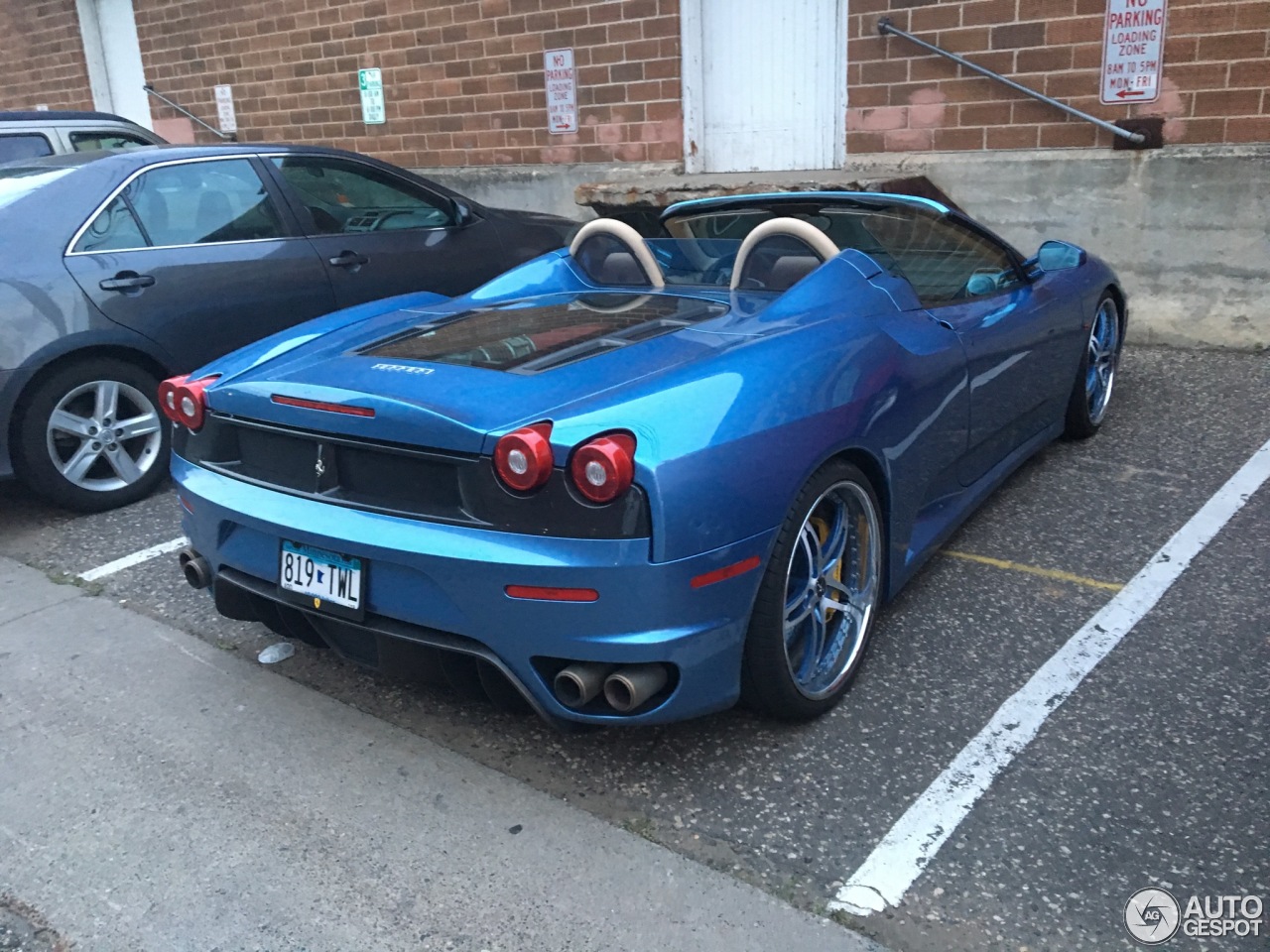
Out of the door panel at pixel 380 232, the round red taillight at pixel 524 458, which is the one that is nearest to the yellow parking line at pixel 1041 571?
the round red taillight at pixel 524 458

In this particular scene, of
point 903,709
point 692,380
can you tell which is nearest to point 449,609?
point 692,380

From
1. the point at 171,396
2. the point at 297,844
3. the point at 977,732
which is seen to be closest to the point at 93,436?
the point at 171,396

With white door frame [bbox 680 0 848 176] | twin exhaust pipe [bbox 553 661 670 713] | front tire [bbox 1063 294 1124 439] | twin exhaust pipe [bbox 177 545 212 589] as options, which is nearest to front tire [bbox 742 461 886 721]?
twin exhaust pipe [bbox 553 661 670 713]

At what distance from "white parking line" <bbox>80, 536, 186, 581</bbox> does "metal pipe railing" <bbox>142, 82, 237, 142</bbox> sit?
32.1 feet

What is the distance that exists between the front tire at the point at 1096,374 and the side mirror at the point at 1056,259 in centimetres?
33

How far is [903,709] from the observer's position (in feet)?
9.91

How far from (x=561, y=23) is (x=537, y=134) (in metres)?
0.99

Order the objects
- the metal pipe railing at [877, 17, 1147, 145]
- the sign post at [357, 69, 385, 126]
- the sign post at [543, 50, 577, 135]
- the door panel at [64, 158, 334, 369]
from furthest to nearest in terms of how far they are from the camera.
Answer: the sign post at [357, 69, 385, 126] → the sign post at [543, 50, 577, 135] → the metal pipe railing at [877, 17, 1147, 145] → the door panel at [64, 158, 334, 369]

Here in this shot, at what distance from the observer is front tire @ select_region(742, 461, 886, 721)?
2656 mm

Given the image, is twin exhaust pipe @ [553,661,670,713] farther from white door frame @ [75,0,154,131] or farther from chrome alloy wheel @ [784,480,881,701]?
white door frame @ [75,0,154,131]

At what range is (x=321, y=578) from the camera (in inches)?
107

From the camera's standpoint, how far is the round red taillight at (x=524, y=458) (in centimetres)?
237

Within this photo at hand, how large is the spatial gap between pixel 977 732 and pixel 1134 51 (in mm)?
5501

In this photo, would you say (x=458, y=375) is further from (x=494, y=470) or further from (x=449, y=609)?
(x=449, y=609)
